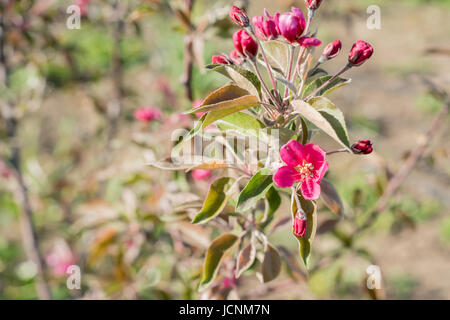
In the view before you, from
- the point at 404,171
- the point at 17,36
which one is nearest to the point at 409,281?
the point at 404,171

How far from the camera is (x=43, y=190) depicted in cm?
227

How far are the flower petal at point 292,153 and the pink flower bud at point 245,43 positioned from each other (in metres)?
0.18

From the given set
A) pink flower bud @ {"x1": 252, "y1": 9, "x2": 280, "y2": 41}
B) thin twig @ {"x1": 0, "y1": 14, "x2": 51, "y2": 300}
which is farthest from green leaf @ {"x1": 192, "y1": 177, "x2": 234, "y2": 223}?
thin twig @ {"x1": 0, "y1": 14, "x2": 51, "y2": 300}

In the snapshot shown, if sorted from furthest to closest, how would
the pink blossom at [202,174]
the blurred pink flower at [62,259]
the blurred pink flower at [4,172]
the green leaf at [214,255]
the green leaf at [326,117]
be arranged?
the blurred pink flower at [62,259] → the blurred pink flower at [4,172] → the pink blossom at [202,174] → the green leaf at [214,255] → the green leaf at [326,117]

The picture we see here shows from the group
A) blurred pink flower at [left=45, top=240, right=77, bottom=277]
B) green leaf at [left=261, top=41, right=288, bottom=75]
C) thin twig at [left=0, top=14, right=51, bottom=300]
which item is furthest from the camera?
blurred pink flower at [left=45, top=240, right=77, bottom=277]

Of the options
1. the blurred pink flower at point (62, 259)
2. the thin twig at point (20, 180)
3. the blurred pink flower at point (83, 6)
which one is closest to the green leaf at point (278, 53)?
the thin twig at point (20, 180)

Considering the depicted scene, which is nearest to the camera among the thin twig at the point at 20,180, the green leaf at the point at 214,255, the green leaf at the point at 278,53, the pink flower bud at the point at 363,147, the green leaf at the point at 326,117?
the green leaf at the point at 326,117

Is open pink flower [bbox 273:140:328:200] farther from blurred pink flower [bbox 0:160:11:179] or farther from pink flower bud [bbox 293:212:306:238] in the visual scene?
blurred pink flower [bbox 0:160:11:179]

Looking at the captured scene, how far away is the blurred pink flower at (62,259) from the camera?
2201 millimetres

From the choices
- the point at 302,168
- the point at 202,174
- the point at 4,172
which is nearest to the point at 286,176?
the point at 302,168

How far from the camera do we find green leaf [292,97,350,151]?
0.68m

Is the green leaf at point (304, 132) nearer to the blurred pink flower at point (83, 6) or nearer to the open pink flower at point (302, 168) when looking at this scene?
the open pink flower at point (302, 168)

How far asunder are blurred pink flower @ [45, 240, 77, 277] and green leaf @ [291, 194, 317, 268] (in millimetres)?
1675

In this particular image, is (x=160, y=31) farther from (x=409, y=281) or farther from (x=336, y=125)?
(x=336, y=125)
